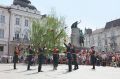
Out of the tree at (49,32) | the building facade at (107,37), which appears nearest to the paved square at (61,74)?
the tree at (49,32)

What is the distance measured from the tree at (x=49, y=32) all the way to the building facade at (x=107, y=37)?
38902 millimetres

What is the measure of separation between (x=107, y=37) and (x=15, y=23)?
155 feet

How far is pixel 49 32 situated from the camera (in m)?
58.1

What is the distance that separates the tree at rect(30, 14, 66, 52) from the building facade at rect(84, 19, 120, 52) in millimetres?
38902

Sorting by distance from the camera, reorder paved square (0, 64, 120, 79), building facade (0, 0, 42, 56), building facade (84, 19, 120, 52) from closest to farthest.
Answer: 1. paved square (0, 64, 120, 79)
2. building facade (0, 0, 42, 56)
3. building facade (84, 19, 120, 52)

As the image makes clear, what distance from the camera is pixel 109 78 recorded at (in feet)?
44.8

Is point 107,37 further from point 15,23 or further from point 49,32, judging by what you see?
point 49,32

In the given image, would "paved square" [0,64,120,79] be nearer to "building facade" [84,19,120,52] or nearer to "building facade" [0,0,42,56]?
"building facade" [0,0,42,56]

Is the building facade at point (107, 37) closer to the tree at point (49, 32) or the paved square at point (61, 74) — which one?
the tree at point (49, 32)

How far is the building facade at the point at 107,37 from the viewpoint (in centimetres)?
9868

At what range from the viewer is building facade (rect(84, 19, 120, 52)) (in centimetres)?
9868

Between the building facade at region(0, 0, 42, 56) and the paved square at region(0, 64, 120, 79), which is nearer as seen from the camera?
the paved square at region(0, 64, 120, 79)

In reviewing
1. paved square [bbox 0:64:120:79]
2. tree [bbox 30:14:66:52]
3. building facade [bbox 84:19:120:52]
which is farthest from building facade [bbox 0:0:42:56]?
paved square [bbox 0:64:120:79]

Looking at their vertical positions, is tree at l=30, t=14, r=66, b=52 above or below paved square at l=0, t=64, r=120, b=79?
above
